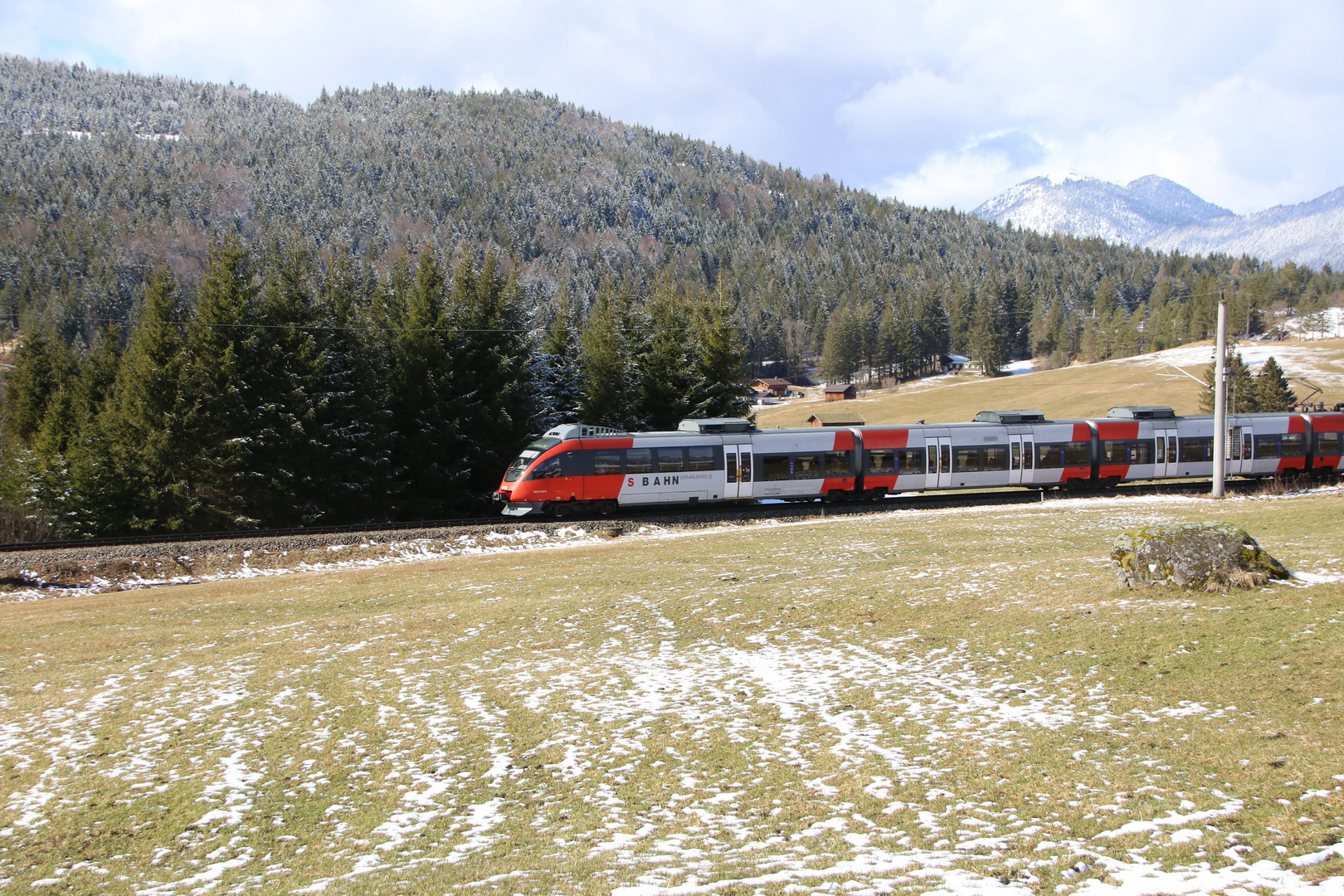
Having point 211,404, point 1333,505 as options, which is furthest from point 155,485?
point 1333,505

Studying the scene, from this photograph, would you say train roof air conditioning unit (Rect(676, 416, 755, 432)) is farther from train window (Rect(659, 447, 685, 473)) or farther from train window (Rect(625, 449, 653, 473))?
train window (Rect(625, 449, 653, 473))

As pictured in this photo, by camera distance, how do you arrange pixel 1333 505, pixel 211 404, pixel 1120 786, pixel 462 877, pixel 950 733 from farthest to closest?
pixel 211 404 < pixel 1333 505 < pixel 950 733 < pixel 1120 786 < pixel 462 877

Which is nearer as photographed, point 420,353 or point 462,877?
point 462,877

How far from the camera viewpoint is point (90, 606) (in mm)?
18531

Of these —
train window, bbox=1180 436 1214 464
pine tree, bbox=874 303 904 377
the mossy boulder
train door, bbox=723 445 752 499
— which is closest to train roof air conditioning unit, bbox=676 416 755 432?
train door, bbox=723 445 752 499

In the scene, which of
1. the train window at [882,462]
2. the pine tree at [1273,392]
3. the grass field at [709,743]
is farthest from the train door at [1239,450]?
the pine tree at [1273,392]

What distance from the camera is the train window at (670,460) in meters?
30.7

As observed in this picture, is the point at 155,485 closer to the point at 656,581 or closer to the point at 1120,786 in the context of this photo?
the point at 656,581

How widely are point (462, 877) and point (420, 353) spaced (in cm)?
3111

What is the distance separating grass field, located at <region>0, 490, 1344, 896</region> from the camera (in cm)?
590

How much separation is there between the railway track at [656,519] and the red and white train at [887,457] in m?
0.61

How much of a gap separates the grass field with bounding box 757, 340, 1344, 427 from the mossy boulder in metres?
75.2

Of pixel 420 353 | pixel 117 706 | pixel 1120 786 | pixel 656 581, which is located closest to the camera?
pixel 1120 786

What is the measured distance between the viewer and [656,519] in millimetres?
29828
